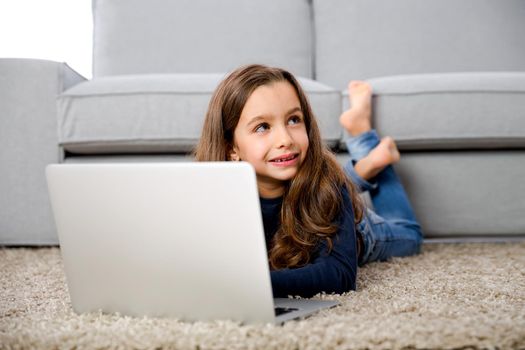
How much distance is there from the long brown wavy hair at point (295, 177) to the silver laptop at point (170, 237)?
225 millimetres

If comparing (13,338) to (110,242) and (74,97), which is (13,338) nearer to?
(110,242)

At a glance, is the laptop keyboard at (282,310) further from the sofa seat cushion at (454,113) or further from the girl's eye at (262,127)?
the sofa seat cushion at (454,113)

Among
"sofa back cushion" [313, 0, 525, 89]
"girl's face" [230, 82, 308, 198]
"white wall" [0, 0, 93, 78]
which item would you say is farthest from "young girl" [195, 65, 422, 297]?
"white wall" [0, 0, 93, 78]

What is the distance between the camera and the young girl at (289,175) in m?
1.05

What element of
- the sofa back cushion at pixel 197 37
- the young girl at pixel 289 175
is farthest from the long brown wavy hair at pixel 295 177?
the sofa back cushion at pixel 197 37

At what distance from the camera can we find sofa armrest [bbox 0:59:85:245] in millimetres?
1786

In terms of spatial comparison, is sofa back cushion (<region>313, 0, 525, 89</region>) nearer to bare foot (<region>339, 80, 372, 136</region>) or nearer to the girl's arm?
bare foot (<region>339, 80, 372, 136</region>)

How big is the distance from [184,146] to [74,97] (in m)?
0.34

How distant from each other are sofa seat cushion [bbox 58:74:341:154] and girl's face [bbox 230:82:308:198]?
2.03ft

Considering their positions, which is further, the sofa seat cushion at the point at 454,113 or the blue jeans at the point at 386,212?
the sofa seat cushion at the point at 454,113

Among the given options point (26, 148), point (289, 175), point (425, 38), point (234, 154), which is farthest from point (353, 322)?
point (425, 38)

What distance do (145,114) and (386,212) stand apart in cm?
70

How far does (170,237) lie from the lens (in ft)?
2.53

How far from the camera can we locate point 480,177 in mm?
1769
